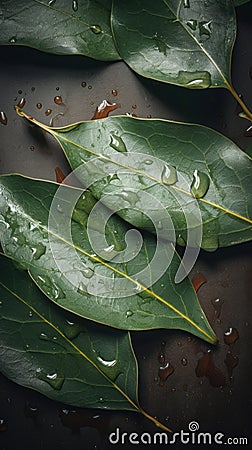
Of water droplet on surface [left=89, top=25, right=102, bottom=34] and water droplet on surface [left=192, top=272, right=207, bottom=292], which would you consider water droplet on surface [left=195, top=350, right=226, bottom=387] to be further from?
water droplet on surface [left=89, top=25, right=102, bottom=34]

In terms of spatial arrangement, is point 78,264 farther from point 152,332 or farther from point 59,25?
point 59,25

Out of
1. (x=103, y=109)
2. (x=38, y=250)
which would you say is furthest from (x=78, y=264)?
(x=103, y=109)

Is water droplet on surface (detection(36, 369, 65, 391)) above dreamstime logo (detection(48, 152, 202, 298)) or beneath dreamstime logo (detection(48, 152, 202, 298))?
beneath

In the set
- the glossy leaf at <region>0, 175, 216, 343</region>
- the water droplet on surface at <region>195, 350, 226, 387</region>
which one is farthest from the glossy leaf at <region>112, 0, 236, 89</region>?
the water droplet on surface at <region>195, 350, 226, 387</region>

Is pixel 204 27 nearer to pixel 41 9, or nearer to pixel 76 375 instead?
pixel 41 9

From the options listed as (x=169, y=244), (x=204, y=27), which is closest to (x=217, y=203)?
(x=169, y=244)
